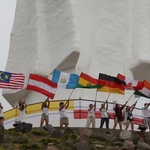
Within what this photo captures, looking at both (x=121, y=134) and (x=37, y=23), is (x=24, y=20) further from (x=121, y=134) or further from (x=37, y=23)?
(x=121, y=134)

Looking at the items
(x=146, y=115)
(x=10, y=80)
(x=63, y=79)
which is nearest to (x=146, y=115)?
(x=146, y=115)

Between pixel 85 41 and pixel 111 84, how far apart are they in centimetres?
550

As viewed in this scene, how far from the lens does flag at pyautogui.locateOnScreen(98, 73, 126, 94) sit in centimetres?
2097

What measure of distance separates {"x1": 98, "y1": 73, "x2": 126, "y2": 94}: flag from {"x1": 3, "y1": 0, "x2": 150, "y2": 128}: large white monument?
3575mm

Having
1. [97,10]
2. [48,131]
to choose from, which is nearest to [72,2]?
[97,10]

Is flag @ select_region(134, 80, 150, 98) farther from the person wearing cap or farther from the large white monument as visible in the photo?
the large white monument

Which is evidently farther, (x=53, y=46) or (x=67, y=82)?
(x=53, y=46)

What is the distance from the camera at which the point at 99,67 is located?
25688 mm

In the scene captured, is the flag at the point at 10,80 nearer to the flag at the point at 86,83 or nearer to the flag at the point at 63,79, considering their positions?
the flag at the point at 63,79

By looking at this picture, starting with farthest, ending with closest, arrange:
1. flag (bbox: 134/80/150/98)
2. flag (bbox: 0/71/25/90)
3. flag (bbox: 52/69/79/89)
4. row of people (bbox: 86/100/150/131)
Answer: flag (bbox: 134/80/150/98) → flag (bbox: 52/69/79/89) → flag (bbox: 0/71/25/90) → row of people (bbox: 86/100/150/131)

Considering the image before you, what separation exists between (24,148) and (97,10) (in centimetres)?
1321

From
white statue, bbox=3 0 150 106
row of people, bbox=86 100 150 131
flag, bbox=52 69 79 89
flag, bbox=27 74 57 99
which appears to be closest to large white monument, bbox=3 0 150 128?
white statue, bbox=3 0 150 106

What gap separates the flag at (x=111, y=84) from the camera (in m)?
21.0

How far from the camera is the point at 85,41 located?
26.0 metres
